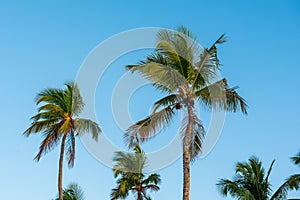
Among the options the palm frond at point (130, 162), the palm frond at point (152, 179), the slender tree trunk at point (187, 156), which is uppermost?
the palm frond at point (130, 162)

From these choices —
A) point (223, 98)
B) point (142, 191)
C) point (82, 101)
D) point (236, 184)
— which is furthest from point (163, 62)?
point (142, 191)

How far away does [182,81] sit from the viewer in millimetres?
21234

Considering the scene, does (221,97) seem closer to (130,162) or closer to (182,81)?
(182,81)

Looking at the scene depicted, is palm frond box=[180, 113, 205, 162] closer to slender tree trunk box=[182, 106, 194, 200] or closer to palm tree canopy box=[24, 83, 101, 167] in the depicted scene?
slender tree trunk box=[182, 106, 194, 200]

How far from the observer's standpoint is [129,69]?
72.6 ft

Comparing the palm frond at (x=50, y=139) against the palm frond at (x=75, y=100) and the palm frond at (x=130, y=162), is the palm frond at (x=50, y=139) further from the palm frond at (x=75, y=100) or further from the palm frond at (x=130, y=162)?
the palm frond at (x=130, y=162)

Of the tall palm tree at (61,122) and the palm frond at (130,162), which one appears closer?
the tall palm tree at (61,122)

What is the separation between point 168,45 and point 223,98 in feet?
10.7

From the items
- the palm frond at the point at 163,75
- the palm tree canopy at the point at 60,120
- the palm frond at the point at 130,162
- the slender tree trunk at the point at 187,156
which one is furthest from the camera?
the palm frond at the point at 130,162

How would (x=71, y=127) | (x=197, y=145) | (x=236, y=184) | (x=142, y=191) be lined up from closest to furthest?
1. (x=197, y=145)
2. (x=71, y=127)
3. (x=236, y=184)
4. (x=142, y=191)

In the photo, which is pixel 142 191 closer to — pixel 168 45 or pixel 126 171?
pixel 126 171

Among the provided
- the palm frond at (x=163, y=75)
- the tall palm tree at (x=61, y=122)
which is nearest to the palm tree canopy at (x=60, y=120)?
the tall palm tree at (x=61, y=122)

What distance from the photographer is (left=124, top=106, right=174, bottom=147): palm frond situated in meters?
21.4

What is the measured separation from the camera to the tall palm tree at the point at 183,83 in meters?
21.1
